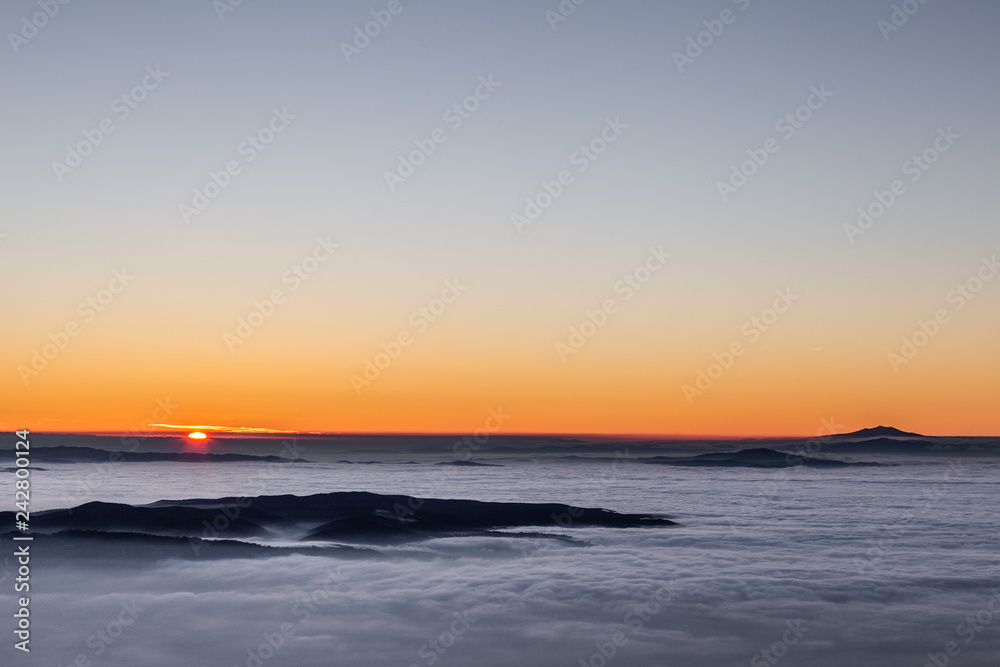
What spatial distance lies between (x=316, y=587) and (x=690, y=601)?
719 cm

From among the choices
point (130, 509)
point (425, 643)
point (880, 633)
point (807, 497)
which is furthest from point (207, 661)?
point (807, 497)

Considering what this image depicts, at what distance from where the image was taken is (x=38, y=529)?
20.8 metres

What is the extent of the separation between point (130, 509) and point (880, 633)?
1974 cm

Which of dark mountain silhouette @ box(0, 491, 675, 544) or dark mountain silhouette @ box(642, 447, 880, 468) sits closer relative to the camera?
dark mountain silhouette @ box(0, 491, 675, 544)

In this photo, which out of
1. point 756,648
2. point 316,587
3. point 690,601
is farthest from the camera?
point 316,587

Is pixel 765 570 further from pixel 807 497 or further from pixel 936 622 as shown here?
pixel 807 497

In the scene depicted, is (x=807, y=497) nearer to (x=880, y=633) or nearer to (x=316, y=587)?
(x=880, y=633)

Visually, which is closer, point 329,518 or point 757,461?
point 329,518

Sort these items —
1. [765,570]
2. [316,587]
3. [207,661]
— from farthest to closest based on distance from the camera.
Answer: [765,570]
[316,587]
[207,661]

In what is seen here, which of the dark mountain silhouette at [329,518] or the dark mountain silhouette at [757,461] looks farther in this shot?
the dark mountain silhouette at [757,461]

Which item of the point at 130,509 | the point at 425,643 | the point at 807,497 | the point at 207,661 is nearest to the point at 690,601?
the point at 425,643

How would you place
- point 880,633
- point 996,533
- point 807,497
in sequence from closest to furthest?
point 880,633 → point 996,533 → point 807,497

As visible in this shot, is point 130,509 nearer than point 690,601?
No

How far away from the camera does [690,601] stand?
14.5 m
